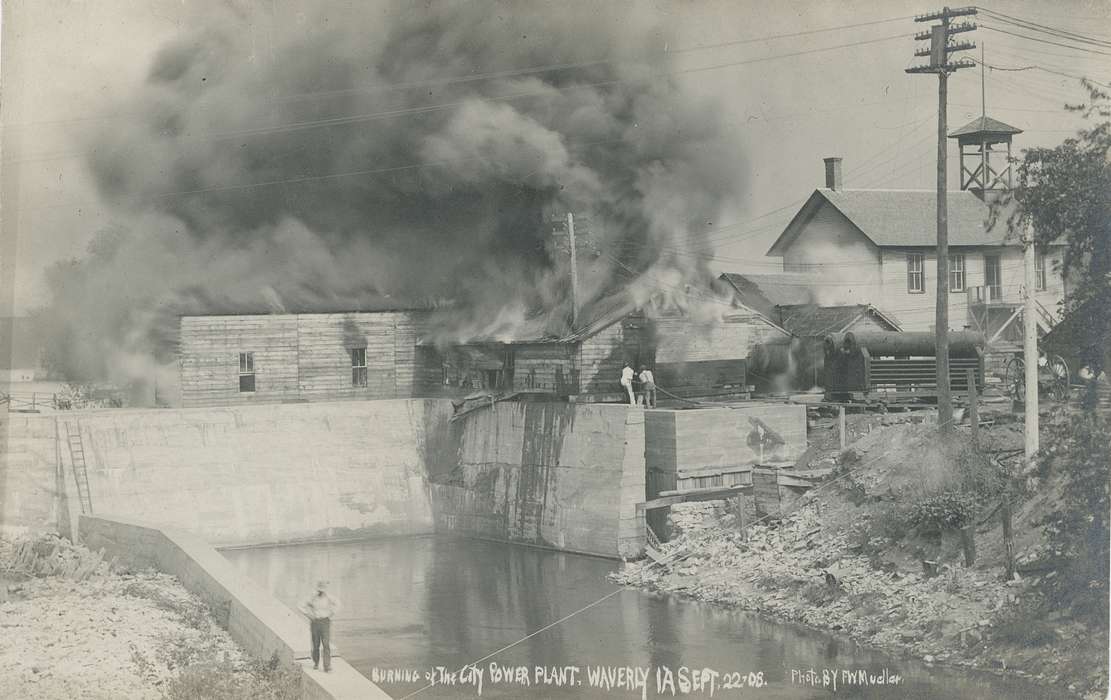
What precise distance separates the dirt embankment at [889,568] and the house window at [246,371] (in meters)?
15.3

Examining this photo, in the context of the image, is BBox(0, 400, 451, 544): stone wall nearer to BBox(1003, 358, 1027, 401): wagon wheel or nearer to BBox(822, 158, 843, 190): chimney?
BBox(822, 158, 843, 190): chimney

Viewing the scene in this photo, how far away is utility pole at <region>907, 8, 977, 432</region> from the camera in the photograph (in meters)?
24.4

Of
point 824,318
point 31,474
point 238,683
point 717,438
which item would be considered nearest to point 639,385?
point 717,438

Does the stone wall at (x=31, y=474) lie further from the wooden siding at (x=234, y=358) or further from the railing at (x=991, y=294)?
the railing at (x=991, y=294)

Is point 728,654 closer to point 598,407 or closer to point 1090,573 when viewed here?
point 1090,573

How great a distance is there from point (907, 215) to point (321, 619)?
88.8 feet

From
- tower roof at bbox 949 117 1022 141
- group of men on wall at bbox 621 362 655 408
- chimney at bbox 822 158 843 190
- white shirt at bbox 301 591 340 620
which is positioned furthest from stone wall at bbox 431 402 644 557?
white shirt at bbox 301 591 340 620

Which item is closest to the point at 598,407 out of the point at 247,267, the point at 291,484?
the point at 291,484

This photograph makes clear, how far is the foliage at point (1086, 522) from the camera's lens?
771 inches

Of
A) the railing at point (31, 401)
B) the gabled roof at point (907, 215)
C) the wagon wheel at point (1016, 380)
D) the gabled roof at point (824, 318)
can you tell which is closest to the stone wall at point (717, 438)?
the gabled roof at point (824, 318)

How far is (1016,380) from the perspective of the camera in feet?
101

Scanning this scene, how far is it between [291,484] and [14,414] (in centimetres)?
807

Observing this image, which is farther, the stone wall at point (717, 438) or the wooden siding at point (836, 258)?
the wooden siding at point (836, 258)

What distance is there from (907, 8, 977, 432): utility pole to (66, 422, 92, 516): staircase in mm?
22963
